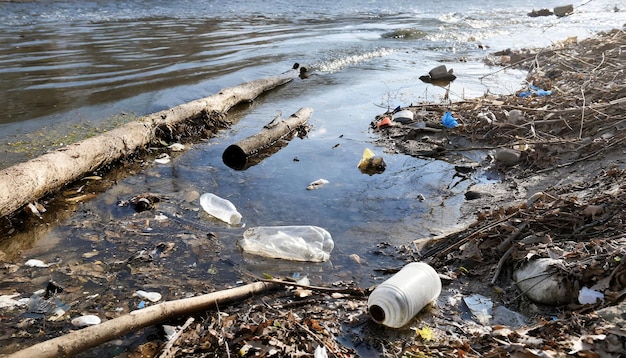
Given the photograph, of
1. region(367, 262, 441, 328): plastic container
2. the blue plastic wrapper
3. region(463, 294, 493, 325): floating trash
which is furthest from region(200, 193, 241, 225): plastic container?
the blue plastic wrapper

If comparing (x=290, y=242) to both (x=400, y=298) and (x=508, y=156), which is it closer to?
(x=400, y=298)

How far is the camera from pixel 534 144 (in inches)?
218

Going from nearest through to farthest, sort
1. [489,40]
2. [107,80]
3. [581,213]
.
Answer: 1. [581,213]
2. [107,80]
3. [489,40]

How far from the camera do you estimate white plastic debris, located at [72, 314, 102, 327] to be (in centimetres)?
295

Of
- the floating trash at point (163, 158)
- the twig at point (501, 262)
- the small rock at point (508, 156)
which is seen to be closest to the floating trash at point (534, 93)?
the small rock at point (508, 156)

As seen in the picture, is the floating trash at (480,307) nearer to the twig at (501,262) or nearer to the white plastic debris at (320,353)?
the twig at (501,262)

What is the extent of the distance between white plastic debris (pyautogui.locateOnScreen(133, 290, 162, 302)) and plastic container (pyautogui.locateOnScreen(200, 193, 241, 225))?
1232mm

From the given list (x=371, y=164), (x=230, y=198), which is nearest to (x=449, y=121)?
(x=371, y=164)

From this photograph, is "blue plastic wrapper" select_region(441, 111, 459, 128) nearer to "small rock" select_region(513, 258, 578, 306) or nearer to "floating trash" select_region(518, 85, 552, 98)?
"floating trash" select_region(518, 85, 552, 98)

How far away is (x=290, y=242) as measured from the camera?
4.01 meters

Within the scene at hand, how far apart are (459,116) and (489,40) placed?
35.5 feet

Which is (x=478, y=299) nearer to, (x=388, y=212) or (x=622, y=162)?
(x=388, y=212)

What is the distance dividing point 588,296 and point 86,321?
3.04m

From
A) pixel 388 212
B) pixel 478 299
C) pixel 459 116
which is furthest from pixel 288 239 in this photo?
pixel 459 116
